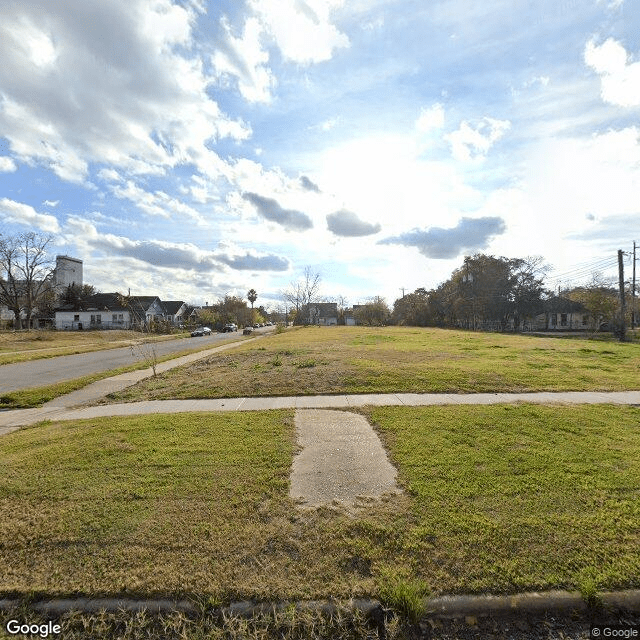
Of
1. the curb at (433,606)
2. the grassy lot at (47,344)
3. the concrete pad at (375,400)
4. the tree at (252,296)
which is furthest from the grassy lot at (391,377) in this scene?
the tree at (252,296)

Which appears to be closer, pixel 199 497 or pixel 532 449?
pixel 199 497

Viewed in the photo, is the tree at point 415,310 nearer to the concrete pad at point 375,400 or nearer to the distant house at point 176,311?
the distant house at point 176,311

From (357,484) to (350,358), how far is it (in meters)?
9.95

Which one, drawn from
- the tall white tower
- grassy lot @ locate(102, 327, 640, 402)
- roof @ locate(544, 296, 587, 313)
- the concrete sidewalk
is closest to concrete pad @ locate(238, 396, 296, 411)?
the concrete sidewalk

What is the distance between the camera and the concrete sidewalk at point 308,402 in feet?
25.2

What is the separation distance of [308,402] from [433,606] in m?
5.73

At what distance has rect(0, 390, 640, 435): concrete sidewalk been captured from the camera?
768 centimetres

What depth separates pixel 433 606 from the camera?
2.45m

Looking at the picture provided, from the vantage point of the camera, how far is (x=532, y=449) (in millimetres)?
4953

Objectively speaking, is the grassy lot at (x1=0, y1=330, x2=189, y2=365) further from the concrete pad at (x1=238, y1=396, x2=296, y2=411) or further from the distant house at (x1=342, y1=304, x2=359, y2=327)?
the distant house at (x1=342, y1=304, x2=359, y2=327)

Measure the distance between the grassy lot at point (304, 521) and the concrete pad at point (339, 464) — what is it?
193 millimetres

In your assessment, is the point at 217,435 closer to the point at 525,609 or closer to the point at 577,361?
the point at 525,609

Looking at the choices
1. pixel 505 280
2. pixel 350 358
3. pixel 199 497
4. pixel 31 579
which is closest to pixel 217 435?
pixel 199 497

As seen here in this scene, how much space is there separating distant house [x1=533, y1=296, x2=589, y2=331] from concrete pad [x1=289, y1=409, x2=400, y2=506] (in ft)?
190
